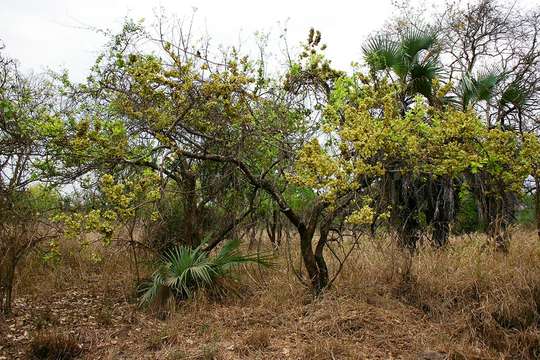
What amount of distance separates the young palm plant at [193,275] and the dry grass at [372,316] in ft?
0.71

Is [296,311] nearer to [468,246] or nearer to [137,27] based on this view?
[468,246]

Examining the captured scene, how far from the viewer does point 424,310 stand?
230 inches

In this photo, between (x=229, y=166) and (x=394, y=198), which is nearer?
(x=229, y=166)

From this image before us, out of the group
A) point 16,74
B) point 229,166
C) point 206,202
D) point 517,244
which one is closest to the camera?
point 517,244

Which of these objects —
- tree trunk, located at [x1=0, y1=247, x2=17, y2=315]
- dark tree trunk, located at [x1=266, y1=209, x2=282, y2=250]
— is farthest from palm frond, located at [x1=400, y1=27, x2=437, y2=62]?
tree trunk, located at [x1=0, y1=247, x2=17, y2=315]

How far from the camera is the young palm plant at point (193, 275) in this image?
6.45m

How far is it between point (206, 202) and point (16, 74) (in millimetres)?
5387

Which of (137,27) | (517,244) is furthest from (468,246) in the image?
(137,27)

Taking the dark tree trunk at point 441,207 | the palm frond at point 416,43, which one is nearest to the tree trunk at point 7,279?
the dark tree trunk at point 441,207

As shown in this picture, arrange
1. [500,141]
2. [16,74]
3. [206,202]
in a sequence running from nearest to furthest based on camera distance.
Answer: [500,141] < [206,202] < [16,74]

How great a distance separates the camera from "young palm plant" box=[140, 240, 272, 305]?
6.45 m

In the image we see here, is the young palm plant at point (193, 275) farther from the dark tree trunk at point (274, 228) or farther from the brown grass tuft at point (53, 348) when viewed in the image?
the dark tree trunk at point (274, 228)

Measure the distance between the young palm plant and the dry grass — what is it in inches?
8.6

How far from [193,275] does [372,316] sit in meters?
2.41
